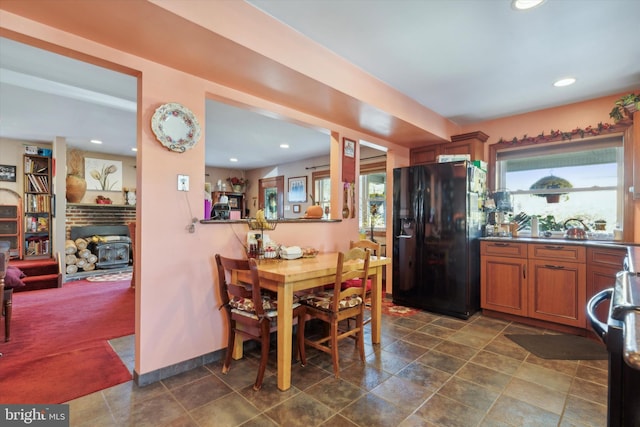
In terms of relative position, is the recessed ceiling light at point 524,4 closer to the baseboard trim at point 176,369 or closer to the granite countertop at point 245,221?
the granite countertop at point 245,221

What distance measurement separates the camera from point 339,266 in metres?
2.13

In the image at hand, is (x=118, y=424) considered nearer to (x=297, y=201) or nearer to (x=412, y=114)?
(x=412, y=114)

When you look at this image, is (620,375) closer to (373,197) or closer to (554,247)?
(554,247)

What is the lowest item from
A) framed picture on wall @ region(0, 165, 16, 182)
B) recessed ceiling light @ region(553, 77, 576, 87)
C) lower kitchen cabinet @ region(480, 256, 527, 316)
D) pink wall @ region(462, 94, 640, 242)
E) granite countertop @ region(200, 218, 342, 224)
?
lower kitchen cabinet @ region(480, 256, 527, 316)

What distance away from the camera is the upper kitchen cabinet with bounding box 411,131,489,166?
390 centimetres

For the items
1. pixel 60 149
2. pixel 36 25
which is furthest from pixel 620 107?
pixel 60 149

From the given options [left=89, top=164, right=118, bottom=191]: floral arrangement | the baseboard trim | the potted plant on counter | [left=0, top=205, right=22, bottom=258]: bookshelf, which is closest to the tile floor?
the baseboard trim

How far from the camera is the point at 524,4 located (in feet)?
6.11

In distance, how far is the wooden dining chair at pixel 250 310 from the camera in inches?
77.9

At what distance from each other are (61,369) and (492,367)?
10.7 ft

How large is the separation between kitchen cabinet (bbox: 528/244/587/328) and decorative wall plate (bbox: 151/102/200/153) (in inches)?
138

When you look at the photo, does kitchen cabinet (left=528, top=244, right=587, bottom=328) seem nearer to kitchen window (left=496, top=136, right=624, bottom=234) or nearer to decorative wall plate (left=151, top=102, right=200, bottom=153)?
kitchen window (left=496, top=136, right=624, bottom=234)

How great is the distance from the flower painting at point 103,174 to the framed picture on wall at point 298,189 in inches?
145

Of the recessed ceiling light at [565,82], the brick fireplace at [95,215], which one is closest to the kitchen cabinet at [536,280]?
the recessed ceiling light at [565,82]
